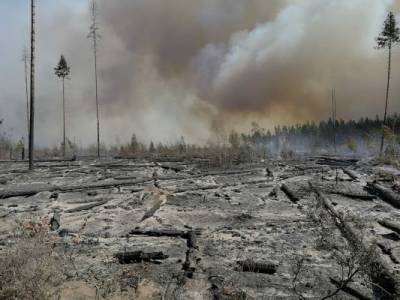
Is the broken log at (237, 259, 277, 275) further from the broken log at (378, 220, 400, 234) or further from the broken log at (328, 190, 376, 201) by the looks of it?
the broken log at (328, 190, 376, 201)

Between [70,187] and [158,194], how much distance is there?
3854mm

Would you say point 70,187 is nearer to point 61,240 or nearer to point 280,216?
point 61,240

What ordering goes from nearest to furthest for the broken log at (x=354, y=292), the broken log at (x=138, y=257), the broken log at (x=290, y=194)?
the broken log at (x=354, y=292)
the broken log at (x=138, y=257)
the broken log at (x=290, y=194)

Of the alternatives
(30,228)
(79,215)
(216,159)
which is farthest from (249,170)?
(30,228)

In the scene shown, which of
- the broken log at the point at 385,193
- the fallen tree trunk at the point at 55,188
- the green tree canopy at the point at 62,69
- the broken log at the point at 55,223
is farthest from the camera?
the green tree canopy at the point at 62,69

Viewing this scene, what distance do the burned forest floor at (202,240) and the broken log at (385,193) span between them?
0.19ft

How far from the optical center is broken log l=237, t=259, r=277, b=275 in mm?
7027

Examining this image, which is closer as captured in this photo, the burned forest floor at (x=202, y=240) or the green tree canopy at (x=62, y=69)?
the burned forest floor at (x=202, y=240)

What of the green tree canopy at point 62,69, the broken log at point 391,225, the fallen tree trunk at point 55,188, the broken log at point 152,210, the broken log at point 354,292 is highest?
the green tree canopy at point 62,69

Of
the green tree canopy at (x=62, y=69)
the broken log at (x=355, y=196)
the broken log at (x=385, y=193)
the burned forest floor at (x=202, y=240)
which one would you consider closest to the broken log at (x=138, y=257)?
the burned forest floor at (x=202, y=240)

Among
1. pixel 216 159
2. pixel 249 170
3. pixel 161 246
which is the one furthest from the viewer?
pixel 216 159

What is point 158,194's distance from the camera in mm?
14531

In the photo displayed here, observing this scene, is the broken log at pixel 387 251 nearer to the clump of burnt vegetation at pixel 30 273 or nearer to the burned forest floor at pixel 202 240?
the burned forest floor at pixel 202 240

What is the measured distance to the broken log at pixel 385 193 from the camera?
12.4 m
